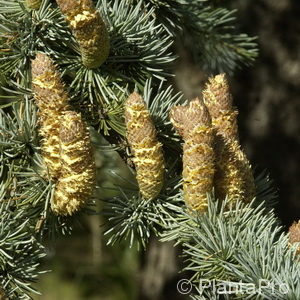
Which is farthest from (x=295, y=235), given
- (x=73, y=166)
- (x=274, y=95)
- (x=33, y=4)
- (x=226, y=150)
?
(x=274, y=95)

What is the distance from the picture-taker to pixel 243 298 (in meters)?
0.86

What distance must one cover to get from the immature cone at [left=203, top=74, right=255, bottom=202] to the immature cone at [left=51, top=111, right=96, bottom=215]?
17 cm

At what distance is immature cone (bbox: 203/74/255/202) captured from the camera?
0.90 m

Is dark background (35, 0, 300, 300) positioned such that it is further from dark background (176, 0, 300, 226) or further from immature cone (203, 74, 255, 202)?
immature cone (203, 74, 255, 202)

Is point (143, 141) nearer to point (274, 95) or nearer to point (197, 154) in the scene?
point (197, 154)

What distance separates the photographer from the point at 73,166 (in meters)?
0.85

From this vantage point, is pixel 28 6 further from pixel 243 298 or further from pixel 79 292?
pixel 79 292

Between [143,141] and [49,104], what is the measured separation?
13 centimetres

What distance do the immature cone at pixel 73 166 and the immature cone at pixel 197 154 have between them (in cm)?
12

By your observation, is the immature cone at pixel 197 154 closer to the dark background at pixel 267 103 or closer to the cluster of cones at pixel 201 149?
the cluster of cones at pixel 201 149

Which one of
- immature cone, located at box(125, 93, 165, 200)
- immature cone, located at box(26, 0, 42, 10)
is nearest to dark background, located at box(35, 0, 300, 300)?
immature cone, located at box(26, 0, 42, 10)

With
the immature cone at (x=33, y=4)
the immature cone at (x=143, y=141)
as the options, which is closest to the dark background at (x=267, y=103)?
the immature cone at (x=33, y=4)

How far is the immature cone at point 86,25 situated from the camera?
90 centimetres

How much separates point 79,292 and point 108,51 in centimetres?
214
